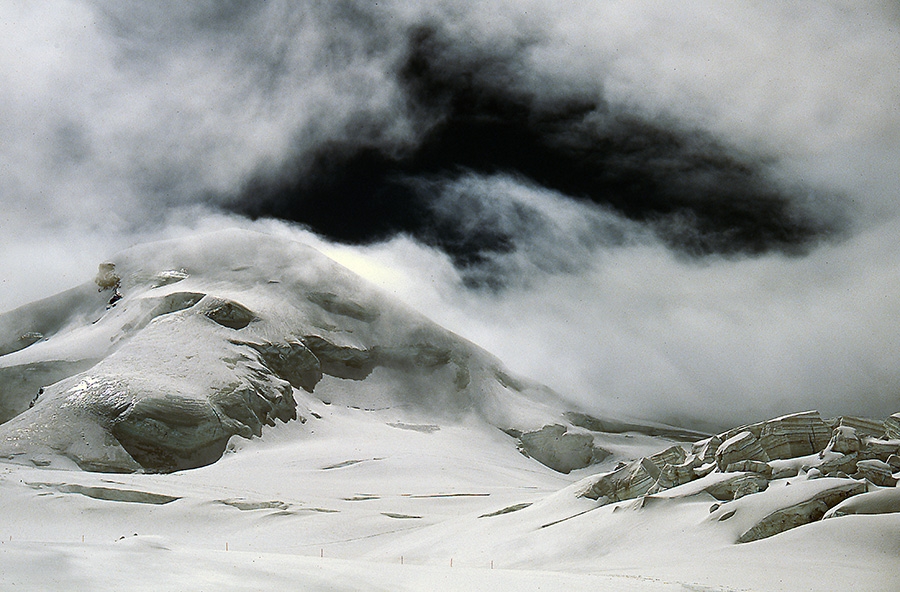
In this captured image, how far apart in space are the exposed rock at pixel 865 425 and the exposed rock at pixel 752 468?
403 centimetres

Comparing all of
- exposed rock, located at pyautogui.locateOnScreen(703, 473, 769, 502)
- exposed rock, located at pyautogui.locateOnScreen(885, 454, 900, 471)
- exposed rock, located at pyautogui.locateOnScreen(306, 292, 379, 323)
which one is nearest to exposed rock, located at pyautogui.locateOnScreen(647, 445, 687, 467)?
exposed rock, located at pyautogui.locateOnScreen(703, 473, 769, 502)

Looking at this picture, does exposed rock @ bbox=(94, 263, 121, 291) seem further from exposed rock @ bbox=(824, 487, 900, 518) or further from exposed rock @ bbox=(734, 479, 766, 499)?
exposed rock @ bbox=(824, 487, 900, 518)

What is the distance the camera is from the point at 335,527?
117 feet

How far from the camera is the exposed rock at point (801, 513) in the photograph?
19.4 metres

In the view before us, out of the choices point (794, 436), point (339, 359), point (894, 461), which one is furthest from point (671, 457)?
point (339, 359)

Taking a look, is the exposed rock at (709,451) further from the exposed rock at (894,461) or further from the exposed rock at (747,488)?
the exposed rock at (894,461)

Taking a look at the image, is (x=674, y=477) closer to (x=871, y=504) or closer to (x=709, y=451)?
(x=709, y=451)

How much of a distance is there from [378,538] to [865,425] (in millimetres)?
20860

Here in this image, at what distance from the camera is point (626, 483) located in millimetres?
28578

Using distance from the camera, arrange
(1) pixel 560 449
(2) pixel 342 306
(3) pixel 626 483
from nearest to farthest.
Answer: (3) pixel 626 483
(1) pixel 560 449
(2) pixel 342 306

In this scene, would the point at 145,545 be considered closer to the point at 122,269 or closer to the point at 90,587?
the point at 90,587

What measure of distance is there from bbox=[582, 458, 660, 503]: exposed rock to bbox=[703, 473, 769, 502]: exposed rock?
459 centimetres

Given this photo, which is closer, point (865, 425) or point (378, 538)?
point (865, 425)

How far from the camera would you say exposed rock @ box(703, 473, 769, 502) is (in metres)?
22.1
